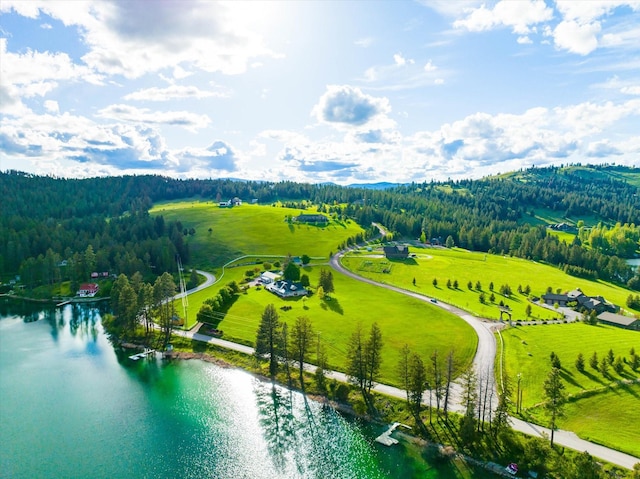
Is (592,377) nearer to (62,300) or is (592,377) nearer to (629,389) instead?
(629,389)

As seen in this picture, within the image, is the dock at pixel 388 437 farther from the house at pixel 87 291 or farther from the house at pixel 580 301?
the house at pixel 87 291

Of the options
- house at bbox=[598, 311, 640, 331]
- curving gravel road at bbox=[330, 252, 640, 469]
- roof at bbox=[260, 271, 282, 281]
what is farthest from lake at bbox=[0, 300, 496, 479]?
house at bbox=[598, 311, 640, 331]

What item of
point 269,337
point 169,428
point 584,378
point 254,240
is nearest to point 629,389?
point 584,378

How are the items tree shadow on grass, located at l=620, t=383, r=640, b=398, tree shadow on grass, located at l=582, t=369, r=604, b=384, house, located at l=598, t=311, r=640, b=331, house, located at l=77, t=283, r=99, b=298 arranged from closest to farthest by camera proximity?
1. tree shadow on grass, located at l=620, t=383, r=640, b=398
2. tree shadow on grass, located at l=582, t=369, r=604, b=384
3. house, located at l=598, t=311, r=640, b=331
4. house, located at l=77, t=283, r=99, b=298

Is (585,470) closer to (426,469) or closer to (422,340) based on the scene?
(426,469)

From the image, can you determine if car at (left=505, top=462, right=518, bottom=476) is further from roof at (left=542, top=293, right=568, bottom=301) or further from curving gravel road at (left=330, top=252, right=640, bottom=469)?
roof at (left=542, top=293, right=568, bottom=301)

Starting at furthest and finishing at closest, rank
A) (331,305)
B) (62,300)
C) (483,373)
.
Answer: (62,300), (331,305), (483,373)

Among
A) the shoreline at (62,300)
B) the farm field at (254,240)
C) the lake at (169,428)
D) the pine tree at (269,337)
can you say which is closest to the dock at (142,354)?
the lake at (169,428)

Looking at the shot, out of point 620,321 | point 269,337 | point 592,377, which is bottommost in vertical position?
point 620,321
